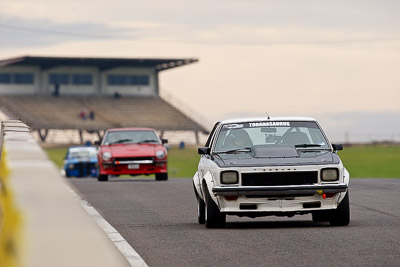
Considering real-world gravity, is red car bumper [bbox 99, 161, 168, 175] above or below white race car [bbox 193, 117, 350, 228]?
below

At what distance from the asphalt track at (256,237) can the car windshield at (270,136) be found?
107 centimetres

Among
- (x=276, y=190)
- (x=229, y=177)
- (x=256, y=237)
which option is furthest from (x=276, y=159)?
(x=256, y=237)

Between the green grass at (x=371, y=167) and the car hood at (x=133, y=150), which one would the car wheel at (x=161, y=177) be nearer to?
the car hood at (x=133, y=150)

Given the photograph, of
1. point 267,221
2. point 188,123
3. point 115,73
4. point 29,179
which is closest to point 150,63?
point 115,73

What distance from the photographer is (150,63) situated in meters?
96.8

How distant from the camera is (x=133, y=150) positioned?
98.7 ft

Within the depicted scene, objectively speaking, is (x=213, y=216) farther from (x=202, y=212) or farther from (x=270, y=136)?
(x=270, y=136)

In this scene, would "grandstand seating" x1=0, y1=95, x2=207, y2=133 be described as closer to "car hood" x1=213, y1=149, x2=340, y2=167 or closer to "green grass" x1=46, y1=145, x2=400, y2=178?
"green grass" x1=46, y1=145, x2=400, y2=178

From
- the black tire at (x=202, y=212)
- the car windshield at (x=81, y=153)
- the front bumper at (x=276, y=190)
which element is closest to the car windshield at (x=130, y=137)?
the car windshield at (x=81, y=153)

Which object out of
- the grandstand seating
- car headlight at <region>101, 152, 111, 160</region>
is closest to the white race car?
car headlight at <region>101, 152, 111, 160</region>

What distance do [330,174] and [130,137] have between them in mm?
18453

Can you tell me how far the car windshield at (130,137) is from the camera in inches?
Answer: 1209

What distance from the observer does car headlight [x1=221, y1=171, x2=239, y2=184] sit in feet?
41.8

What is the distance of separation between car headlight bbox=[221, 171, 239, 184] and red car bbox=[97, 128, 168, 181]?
17.2 metres
